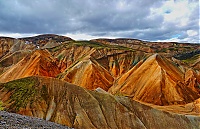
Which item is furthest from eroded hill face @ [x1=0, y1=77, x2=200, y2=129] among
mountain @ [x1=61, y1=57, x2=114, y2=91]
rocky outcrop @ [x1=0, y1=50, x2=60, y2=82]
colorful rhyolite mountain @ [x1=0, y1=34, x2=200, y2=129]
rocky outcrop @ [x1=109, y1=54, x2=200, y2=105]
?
rocky outcrop @ [x1=0, y1=50, x2=60, y2=82]

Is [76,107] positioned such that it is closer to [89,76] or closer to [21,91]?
[21,91]

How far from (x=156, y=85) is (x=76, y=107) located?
1414 inches

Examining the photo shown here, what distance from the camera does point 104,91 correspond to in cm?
5175

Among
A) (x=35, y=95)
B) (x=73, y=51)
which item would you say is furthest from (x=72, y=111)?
(x=73, y=51)

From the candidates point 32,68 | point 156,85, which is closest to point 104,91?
point 156,85

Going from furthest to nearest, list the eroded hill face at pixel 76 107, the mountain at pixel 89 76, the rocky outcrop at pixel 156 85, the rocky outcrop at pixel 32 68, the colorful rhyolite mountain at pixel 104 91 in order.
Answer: the rocky outcrop at pixel 32 68, the mountain at pixel 89 76, the rocky outcrop at pixel 156 85, the colorful rhyolite mountain at pixel 104 91, the eroded hill face at pixel 76 107

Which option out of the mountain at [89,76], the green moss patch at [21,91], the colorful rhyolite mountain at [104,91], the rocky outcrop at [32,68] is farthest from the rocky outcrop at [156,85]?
the green moss patch at [21,91]

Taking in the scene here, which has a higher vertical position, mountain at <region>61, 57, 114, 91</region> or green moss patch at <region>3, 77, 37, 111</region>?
green moss patch at <region>3, 77, 37, 111</region>

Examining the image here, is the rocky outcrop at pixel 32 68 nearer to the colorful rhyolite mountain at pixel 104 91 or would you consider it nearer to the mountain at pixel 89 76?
A: the colorful rhyolite mountain at pixel 104 91

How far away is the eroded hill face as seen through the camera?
3688 cm

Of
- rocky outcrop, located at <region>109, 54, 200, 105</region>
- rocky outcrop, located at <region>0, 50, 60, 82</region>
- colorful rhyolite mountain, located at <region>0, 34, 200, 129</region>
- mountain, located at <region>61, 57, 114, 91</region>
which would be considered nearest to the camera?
colorful rhyolite mountain, located at <region>0, 34, 200, 129</region>

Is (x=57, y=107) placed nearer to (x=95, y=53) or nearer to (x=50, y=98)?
(x=50, y=98)

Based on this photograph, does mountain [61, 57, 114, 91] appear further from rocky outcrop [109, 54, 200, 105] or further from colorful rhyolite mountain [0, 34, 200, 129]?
rocky outcrop [109, 54, 200, 105]

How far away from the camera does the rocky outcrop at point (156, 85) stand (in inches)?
2657
